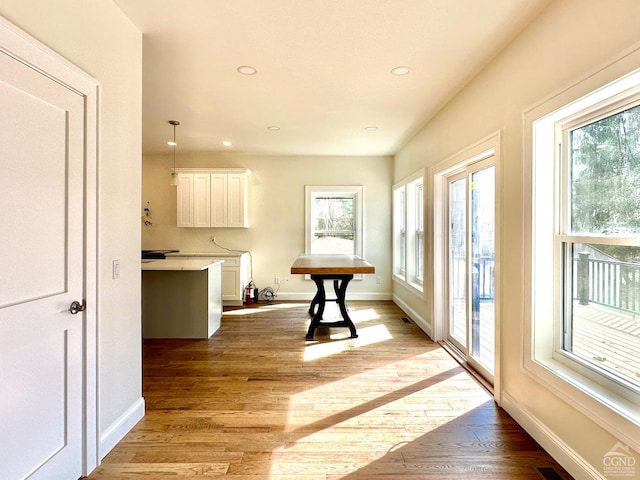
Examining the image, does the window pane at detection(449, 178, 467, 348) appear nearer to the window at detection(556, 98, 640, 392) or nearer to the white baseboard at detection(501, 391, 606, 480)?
the white baseboard at detection(501, 391, 606, 480)

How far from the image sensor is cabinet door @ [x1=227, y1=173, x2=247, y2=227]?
17.8ft

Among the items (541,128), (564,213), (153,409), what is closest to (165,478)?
(153,409)

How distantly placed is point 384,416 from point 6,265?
2.19 metres

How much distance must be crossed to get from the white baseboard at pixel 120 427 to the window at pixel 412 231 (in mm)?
3327

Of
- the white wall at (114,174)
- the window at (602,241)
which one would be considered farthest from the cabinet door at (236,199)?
the window at (602,241)

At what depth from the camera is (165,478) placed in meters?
1.67

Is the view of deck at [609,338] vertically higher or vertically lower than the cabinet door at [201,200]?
lower

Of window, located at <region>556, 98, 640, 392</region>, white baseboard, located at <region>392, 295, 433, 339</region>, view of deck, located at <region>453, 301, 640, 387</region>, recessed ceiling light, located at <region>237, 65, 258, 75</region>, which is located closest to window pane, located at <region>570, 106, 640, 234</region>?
window, located at <region>556, 98, 640, 392</region>

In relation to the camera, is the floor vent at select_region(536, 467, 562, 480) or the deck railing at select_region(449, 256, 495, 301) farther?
the deck railing at select_region(449, 256, 495, 301)

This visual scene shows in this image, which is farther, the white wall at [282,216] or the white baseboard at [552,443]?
the white wall at [282,216]

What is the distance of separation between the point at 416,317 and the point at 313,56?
11.1 feet

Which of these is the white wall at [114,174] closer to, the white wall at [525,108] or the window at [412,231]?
the white wall at [525,108]

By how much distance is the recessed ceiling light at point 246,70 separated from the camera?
2.61 meters

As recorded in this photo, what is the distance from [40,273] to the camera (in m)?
Result: 1.43
